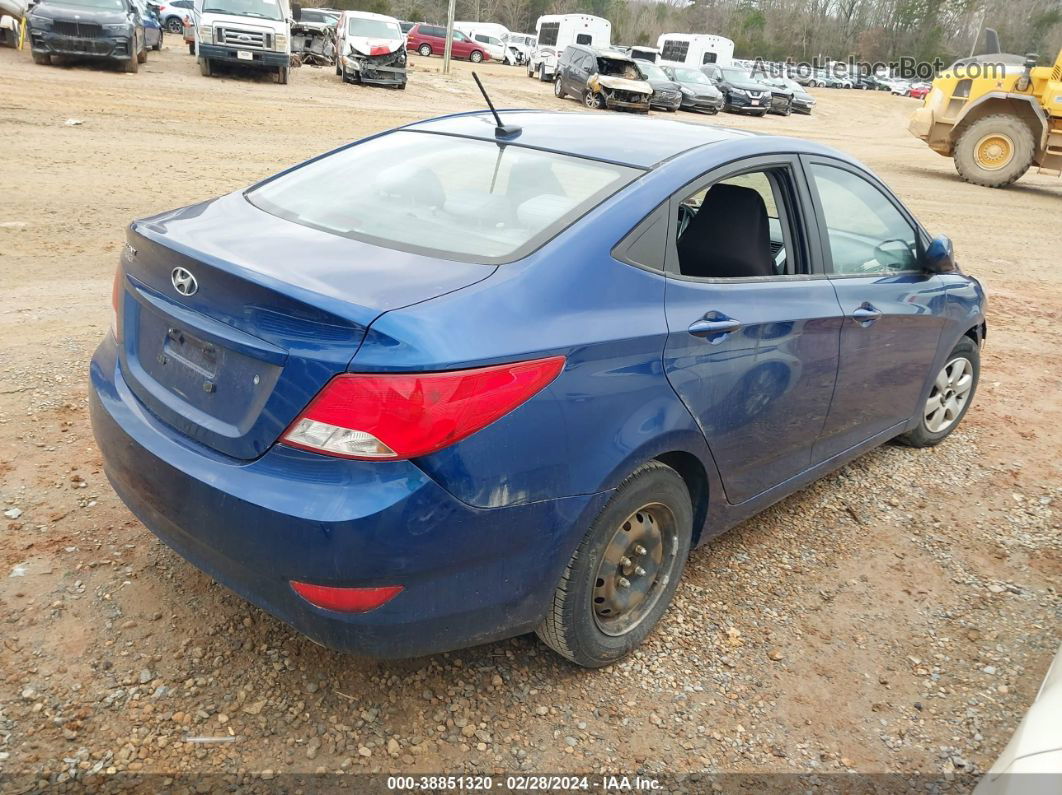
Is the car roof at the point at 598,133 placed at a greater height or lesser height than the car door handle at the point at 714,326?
greater

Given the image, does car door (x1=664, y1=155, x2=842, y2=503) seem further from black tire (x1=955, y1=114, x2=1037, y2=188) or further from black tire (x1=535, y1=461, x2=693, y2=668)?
black tire (x1=955, y1=114, x2=1037, y2=188)

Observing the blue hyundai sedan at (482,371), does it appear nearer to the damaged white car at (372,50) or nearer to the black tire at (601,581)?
the black tire at (601,581)

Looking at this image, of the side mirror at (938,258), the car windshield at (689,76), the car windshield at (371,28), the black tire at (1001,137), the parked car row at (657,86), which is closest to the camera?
the side mirror at (938,258)

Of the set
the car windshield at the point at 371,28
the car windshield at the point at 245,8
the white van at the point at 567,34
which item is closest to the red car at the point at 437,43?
the white van at the point at 567,34

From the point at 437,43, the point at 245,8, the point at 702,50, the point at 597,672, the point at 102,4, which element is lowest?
the point at 597,672

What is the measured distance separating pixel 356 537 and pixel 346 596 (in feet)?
0.61

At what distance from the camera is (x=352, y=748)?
7.87ft

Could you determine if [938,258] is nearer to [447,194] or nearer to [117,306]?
[447,194]

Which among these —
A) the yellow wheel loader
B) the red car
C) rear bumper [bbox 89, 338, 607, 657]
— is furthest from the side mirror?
the red car

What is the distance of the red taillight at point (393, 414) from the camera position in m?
2.02

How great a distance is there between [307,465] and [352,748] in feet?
2.90

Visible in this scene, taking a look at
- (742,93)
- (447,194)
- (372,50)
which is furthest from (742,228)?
(742,93)

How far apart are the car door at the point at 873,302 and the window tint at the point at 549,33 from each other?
118ft

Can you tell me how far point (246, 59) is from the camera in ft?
62.0
